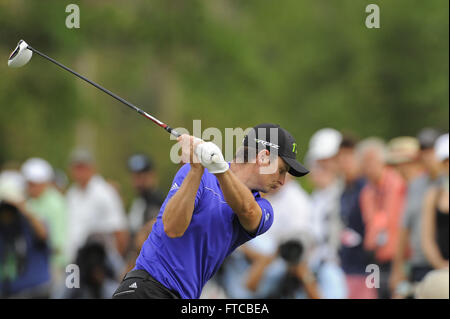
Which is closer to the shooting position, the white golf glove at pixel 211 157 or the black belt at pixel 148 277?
the white golf glove at pixel 211 157

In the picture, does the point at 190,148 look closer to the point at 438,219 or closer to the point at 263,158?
the point at 263,158

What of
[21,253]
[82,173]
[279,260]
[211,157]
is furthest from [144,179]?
[211,157]

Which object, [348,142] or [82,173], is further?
[82,173]

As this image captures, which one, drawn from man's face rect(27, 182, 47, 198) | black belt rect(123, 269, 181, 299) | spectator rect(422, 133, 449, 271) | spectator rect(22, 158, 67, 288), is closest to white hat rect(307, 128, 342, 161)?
spectator rect(422, 133, 449, 271)

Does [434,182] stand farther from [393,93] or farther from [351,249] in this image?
[393,93]

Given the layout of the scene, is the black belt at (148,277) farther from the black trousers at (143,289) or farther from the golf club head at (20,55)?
the golf club head at (20,55)

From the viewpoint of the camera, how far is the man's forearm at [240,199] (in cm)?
457

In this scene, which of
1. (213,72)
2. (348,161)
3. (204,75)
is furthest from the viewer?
(204,75)

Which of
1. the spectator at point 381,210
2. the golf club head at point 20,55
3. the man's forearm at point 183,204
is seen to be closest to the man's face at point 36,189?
the spectator at point 381,210

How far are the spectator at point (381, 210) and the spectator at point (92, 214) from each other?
3.42 m

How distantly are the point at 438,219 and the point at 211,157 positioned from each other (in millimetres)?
3927

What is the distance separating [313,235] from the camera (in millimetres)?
9258
